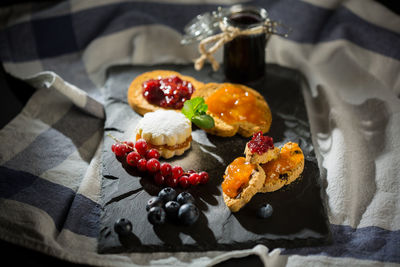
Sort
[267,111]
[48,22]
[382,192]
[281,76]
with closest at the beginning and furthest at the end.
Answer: [382,192]
[267,111]
[281,76]
[48,22]

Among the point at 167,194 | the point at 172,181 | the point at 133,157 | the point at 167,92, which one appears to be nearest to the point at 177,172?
the point at 172,181

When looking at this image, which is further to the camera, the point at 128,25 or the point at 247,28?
the point at 128,25

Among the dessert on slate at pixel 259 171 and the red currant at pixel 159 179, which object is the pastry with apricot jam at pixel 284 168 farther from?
the red currant at pixel 159 179

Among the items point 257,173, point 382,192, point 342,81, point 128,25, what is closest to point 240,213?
point 257,173

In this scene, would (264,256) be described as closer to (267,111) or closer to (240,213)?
(240,213)

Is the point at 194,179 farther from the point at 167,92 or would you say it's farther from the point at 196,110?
the point at 167,92

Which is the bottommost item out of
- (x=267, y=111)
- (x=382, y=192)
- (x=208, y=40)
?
(x=382, y=192)

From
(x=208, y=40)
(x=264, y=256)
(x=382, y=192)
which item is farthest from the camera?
(x=208, y=40)
